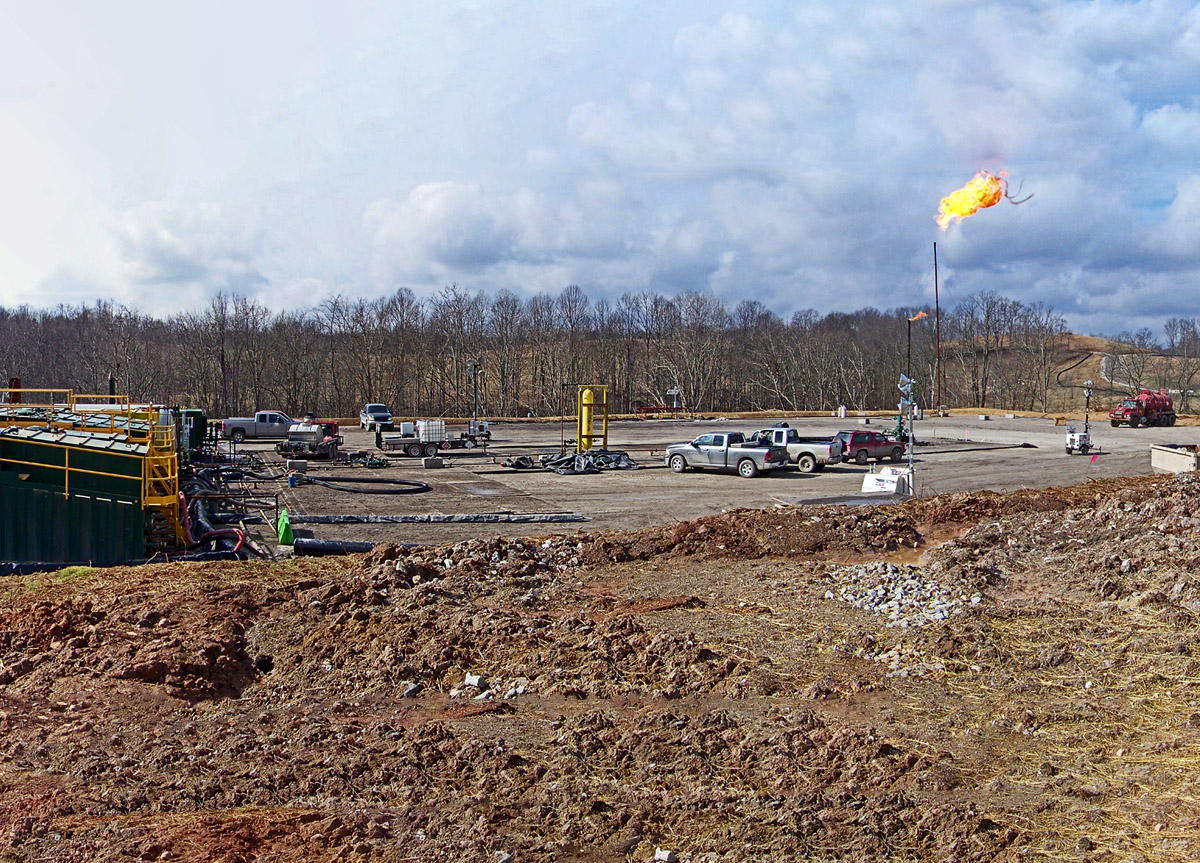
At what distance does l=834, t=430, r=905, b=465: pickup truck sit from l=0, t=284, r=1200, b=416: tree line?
4805 centimetres

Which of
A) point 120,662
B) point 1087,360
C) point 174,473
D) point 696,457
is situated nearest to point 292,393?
point 696,457

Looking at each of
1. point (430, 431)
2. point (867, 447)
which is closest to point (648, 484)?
point (867, 447)

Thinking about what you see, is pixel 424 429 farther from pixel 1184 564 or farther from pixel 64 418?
pixel 1184 564

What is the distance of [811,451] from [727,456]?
11.1 feet

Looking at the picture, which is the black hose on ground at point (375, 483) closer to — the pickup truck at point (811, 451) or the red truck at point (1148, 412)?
the pickup truck at point (811, 451)

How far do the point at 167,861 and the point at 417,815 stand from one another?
4.77 feet

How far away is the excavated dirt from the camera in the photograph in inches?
224

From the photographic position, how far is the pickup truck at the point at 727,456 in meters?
31.1

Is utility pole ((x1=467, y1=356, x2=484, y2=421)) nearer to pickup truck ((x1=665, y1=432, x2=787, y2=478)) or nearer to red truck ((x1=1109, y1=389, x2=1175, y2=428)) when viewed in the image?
pickup truck ((x1=665, y1=432, x2=787, y2=478))

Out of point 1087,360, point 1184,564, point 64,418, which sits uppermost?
point 1087,360

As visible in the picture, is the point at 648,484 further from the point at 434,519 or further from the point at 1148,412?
the point at 1148,412

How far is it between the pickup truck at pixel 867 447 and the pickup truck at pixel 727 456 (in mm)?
3340

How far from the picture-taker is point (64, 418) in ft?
69.6

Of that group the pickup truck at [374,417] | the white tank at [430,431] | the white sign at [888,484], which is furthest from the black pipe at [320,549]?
the pickup truck at [374,417]
